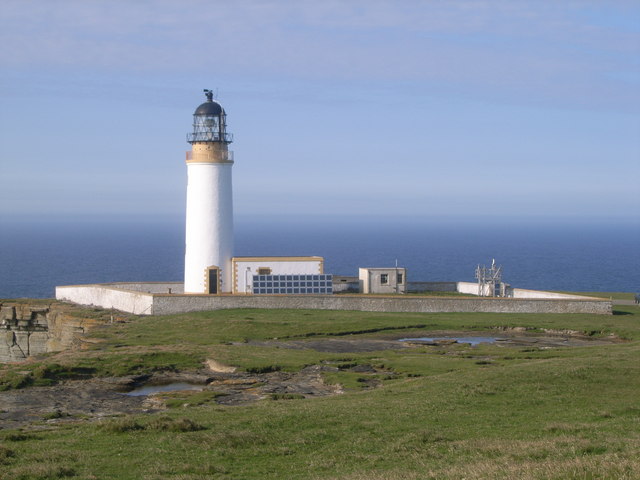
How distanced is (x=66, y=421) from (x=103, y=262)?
115920 millimetres

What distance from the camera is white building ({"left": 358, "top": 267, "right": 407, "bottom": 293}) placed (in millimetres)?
52969

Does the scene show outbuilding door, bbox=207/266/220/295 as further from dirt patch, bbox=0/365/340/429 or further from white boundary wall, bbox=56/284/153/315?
dirt patch, bbox=0/365/340/429

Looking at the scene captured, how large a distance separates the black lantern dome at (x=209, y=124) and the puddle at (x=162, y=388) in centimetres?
2432

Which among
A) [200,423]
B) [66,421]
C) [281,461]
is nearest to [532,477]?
[281,461]

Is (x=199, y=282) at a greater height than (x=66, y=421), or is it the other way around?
(x=199, y=282)

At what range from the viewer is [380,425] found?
802 inches

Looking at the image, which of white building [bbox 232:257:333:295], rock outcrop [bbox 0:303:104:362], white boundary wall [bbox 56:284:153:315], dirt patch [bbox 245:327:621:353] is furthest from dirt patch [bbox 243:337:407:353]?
rock outcrop [bbox 0:303:104:362]

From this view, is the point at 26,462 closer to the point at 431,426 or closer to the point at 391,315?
the point at 431,426

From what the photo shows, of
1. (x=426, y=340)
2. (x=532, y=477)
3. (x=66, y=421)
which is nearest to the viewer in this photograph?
(x=532, y=477)

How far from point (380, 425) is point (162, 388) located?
10581 mm

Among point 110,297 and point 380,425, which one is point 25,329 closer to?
point 110,297

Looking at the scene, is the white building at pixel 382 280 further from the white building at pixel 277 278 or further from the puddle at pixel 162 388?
the puddle at pixel 162 388

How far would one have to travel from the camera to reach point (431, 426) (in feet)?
67.0

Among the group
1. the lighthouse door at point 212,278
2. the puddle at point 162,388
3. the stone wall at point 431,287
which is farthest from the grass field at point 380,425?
the stone wall at point 431,287
